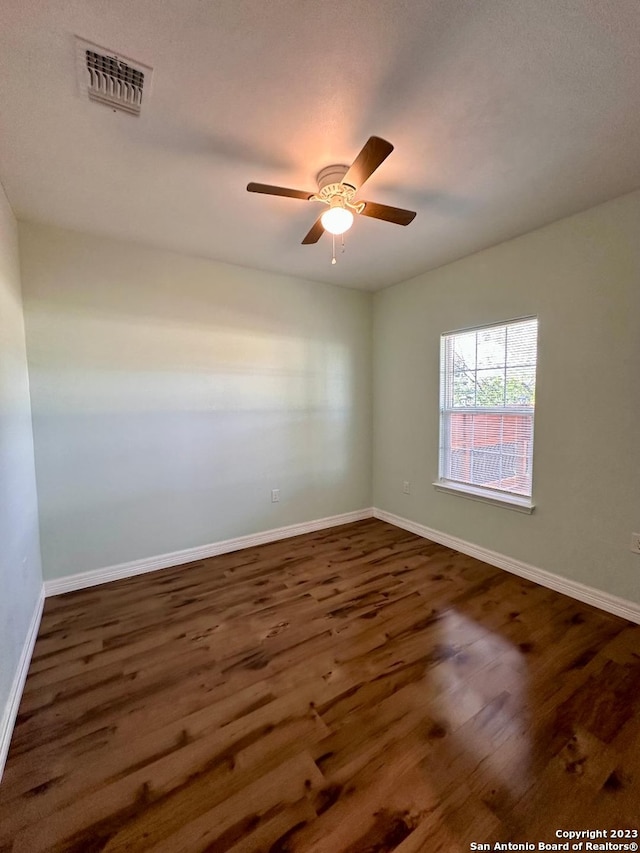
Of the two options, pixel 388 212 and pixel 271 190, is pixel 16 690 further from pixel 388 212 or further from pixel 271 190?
pixel 388 212

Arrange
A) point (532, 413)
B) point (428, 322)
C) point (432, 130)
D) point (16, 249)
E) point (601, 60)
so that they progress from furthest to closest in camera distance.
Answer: point (428, 322) < point (532, 413) < point (16, 249) < point (432, 130) < point (601, 60)

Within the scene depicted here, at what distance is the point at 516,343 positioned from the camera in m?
2.72

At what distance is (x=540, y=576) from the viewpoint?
2549mm

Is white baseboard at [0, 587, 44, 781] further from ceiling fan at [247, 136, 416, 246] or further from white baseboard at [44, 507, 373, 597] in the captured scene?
ceiling fan at [247, 136, 416, 246]

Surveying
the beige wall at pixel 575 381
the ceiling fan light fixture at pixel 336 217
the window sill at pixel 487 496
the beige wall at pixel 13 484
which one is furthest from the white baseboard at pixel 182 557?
the ceiling fan light fixture at pixel 336 217

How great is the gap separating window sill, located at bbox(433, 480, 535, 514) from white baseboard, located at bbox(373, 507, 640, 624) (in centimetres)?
42

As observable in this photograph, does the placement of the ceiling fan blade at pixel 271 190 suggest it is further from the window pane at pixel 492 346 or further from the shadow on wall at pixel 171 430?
the window pane at pixel 492 346

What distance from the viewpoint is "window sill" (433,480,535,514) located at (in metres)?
2.65

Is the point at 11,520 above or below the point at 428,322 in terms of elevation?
below

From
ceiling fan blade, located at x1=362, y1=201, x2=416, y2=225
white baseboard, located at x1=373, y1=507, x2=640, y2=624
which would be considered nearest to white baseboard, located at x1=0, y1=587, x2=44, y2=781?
ceiling fan blade, located at x1=362, y1=201, x2=416, y2=225

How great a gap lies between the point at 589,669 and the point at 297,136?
116 inches

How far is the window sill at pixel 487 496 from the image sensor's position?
2.65 metres

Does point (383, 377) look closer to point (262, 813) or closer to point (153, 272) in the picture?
point (153, 272)

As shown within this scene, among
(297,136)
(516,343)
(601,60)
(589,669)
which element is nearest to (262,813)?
(589,669)
